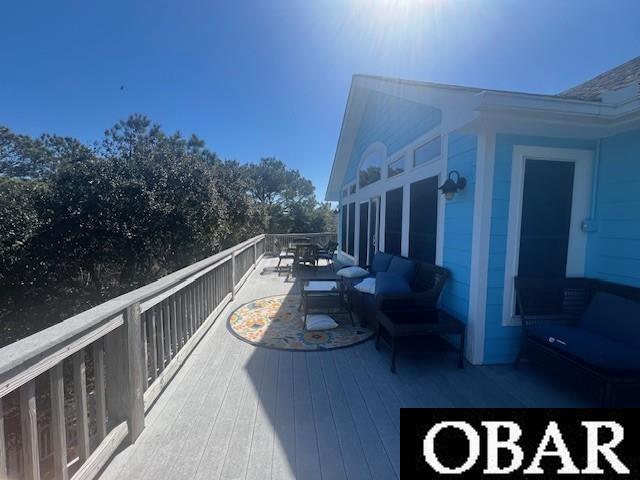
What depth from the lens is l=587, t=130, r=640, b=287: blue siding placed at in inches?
104

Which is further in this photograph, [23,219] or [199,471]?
[23,219]

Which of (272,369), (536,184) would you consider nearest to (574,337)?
(536,184)

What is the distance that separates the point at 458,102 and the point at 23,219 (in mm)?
8057

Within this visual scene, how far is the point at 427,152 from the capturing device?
13.6 feet

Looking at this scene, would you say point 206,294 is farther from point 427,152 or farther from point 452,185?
point 427,152

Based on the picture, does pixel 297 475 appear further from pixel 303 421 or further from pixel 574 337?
pixel 574 337

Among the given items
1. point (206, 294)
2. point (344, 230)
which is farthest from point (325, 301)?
point (344, 230)

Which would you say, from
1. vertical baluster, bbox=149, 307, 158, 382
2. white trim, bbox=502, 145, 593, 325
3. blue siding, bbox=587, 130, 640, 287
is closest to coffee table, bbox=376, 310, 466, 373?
white trim, bbox=502, 145, 593, 325

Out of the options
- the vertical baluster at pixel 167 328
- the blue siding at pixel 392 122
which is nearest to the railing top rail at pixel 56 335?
the vertical baluster at pixel 167 328

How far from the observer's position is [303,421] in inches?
81.0

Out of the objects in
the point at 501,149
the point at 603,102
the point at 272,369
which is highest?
the point at 603,102

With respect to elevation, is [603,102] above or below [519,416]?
above

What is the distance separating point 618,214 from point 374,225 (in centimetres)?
417

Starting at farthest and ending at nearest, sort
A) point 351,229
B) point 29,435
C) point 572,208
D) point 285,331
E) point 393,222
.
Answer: point 351,229 → point 393,222 → point 285,331 → point 572,208 → point 29,435
